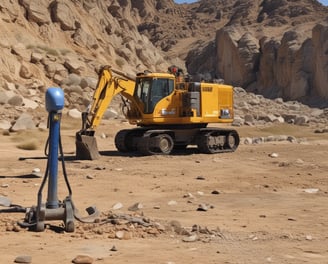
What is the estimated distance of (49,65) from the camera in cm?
3559

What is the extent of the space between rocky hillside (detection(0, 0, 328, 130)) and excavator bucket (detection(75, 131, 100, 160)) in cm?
527

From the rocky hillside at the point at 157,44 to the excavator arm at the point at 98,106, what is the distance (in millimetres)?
3198

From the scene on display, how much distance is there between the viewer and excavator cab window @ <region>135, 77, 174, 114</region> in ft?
62.3

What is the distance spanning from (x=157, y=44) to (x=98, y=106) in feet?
287

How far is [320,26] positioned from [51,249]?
206ft

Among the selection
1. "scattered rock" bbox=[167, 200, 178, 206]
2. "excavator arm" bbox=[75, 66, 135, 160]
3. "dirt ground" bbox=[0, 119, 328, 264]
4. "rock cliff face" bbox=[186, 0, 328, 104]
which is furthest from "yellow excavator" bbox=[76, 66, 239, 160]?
"rock cliff face" bbox=[186, 0, 328, 104]

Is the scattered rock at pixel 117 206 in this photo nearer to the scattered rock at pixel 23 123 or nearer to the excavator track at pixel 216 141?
the excavator track at pixel 216 141

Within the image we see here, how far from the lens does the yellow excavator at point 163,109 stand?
Answer: 18.6 meters

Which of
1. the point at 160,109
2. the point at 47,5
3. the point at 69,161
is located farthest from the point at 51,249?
the point at 47,5

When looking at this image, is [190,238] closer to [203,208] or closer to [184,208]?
[203,208]

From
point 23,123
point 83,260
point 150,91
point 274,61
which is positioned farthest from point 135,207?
point 274,61

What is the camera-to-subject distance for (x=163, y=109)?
1928 centimetres

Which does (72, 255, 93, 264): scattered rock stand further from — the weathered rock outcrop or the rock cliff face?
the weathered rock outcrop

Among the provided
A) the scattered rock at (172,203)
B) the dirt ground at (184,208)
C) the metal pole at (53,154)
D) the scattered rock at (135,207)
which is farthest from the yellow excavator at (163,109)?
the metal pole at (53,154)
